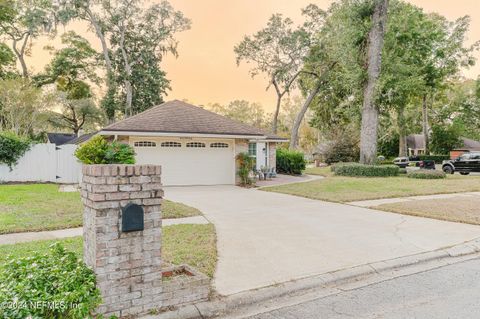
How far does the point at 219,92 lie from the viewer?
29.8 m

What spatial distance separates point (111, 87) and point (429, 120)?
40676 millimetres

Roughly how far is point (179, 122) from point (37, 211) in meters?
8.18

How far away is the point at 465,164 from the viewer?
70.8ft

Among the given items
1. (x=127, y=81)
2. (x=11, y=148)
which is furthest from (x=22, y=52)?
(x=11, y=148)

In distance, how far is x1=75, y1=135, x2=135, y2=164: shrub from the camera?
3.60 meters

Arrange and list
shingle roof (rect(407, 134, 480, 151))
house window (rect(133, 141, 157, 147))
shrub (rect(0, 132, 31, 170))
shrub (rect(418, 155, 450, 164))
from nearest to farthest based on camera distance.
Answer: shrub (rect(0, 132, 31, 170))
house window (rect(133, 141, 157, 147))
shrub (rect(418, 155, 450, 164))
shingle roof (rect(407, 134, 480, 151))

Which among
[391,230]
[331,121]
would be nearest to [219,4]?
[391,230]

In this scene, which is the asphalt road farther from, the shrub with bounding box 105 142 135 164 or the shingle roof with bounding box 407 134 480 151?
the shingle roof with bounding box 407 134 480 151

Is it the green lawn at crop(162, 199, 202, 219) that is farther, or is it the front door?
the front door

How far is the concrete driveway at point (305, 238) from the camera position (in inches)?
180

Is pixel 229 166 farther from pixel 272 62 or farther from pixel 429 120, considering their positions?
pixel 429 120

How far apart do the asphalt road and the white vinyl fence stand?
49.9 ft

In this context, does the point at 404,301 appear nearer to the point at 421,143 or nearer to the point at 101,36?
the point at 101,36

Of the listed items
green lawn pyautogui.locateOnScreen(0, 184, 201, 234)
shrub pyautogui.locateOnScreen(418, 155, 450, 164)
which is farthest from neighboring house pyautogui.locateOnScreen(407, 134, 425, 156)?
green lawn pyautogui.locateOnScreen(0, 184, 201, 234)
